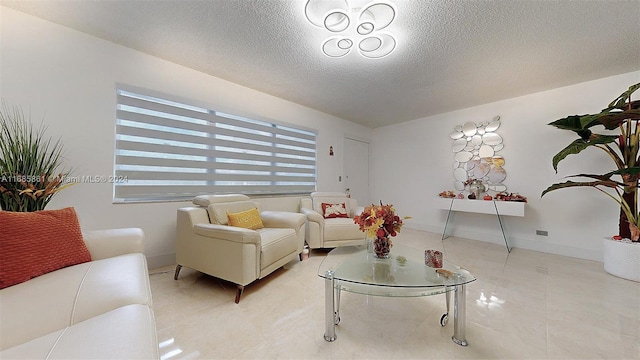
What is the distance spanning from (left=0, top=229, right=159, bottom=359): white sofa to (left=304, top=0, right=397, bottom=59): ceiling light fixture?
2.07 metres

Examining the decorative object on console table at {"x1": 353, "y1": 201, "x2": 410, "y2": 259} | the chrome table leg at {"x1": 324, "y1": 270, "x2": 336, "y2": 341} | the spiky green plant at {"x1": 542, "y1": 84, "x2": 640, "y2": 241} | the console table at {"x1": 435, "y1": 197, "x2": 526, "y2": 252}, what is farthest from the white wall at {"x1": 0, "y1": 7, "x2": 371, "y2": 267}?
the spiky green plant at {"x1": 542, "y1": 84, "x2": 640, "y2": 241}

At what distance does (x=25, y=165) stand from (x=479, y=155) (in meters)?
5.42

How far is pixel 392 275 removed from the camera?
59.1 inches

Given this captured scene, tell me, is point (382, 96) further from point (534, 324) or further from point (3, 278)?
point (3, 278)

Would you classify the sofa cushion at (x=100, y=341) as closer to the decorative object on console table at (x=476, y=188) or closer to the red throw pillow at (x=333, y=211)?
the red throw pillow at (x=333, y=211)

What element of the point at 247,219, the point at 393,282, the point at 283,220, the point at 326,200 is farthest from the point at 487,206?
the point at 247,219

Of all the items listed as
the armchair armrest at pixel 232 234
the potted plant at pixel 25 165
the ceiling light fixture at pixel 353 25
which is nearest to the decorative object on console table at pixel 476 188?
the ceiling light fixture at pixel 353 25

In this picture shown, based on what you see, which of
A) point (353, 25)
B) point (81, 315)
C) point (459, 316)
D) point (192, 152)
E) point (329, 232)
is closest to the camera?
point (81, 315)

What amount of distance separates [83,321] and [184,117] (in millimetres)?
2364

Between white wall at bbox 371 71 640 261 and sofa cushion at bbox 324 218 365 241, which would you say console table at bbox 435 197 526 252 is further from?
sofa cushion at bbox 324 218 365 241

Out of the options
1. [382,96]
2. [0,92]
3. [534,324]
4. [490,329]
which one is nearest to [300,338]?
[490,329]

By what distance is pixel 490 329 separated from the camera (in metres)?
1.46

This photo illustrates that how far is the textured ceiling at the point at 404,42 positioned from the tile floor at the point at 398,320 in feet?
7.54

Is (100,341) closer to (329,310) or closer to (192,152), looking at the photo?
(329,310)
